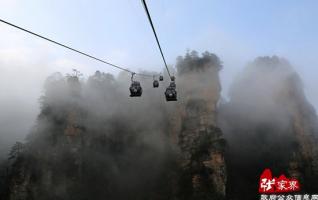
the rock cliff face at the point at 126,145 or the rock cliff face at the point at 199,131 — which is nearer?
the rock cliff face at the point at 199,131

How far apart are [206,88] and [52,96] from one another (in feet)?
115

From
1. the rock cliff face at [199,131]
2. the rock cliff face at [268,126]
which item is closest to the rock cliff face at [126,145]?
the rock cliff face at [199,131]

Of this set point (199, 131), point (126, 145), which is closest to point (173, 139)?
point (199, 131)

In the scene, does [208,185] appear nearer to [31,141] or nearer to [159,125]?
[159,125]

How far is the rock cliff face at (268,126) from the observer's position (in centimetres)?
7888

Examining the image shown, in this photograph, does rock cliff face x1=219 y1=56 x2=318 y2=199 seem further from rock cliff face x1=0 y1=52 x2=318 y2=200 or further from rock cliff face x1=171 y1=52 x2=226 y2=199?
rock cliff face x1=171 y1=52 x2=226 y2=199

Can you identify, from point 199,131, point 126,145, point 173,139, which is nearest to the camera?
point 199,131

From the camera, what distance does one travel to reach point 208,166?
72.3 metres

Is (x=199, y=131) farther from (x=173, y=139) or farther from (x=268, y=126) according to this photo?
(x=268, y=126)

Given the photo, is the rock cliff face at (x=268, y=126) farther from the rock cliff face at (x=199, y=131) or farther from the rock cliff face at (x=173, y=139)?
the rock cliff face at (x=199, y=131)

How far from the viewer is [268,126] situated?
293 feet

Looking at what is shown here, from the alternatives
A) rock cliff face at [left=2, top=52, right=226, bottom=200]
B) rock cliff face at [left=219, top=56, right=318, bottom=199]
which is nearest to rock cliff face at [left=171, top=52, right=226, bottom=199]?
rock cliff face at [left=2, top=52, right=226, bottom=200]

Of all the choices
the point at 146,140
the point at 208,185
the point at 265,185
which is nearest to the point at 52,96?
the point at 146,140

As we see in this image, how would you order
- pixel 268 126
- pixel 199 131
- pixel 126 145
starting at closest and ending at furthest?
1. pixel 199 131
2. pixel 268 126
3. pixel 126 145
